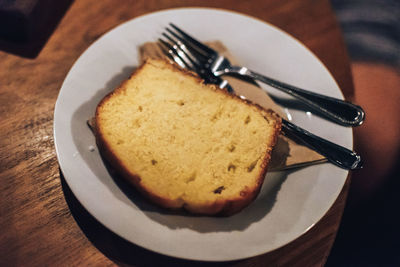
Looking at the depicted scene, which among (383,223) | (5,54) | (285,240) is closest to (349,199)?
(383,223)

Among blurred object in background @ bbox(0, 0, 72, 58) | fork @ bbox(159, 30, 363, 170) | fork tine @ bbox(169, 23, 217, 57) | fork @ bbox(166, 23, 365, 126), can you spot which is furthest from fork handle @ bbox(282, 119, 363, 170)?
blurred object in background @ bbox(0, 0, 72, 58)

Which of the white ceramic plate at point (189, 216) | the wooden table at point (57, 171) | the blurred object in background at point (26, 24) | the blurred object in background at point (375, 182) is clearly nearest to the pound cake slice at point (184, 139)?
the white ceramic plate at point (189, 216)

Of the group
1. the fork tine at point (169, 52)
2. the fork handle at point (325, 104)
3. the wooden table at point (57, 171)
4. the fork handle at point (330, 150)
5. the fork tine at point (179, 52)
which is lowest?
the wooden table at point (57, 171)

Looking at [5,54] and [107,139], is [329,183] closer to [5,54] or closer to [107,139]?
[107,139]

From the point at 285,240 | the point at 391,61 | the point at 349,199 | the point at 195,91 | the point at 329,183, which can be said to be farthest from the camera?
the point at 391,61

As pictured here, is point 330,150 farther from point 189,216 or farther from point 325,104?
point 189,216

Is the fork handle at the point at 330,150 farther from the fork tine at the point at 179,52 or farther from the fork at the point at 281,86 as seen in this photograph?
the fork tine at the point at 179,52
